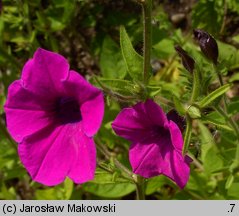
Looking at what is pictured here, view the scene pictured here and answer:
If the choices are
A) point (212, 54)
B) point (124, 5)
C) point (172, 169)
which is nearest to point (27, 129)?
point (172, 169)

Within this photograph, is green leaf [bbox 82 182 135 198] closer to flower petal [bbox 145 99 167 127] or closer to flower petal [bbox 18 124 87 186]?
flower petal [bbox 18 124 87 186]

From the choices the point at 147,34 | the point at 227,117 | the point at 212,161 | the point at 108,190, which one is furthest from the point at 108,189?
the point at 147,34

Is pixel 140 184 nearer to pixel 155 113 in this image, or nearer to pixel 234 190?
pixel 155 113

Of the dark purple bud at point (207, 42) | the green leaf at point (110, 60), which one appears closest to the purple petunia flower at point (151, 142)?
the dark purple bud at point (207, 42)

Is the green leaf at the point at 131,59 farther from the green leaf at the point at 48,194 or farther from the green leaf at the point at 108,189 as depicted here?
the green leaf at the point at 48,194

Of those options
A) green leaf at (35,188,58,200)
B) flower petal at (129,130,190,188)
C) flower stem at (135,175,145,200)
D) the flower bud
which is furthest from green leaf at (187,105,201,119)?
green leaf at (35,188,58,200)

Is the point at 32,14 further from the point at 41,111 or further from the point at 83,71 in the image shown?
the point at 41,111
